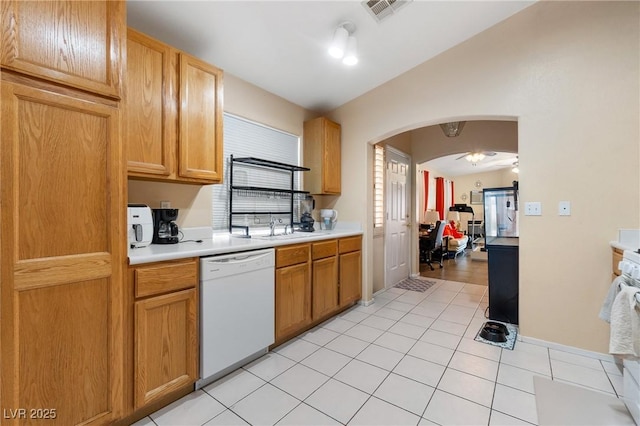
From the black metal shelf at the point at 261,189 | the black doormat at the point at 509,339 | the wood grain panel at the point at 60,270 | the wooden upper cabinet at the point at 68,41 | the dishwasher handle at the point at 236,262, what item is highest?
the wooden upper cabinet at the point at 68,41

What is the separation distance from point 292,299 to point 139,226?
1.35 m

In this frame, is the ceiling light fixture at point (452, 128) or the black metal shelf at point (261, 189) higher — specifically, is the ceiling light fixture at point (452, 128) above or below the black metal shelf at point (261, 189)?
above

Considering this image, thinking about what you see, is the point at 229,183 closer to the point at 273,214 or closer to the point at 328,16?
the point at 273,214

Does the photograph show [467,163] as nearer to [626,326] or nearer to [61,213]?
[626,326]

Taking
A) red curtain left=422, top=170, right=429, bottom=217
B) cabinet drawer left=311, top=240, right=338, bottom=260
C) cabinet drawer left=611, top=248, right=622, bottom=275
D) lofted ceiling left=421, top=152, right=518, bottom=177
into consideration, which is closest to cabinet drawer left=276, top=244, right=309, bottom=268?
cabinet drawer left=311, top=240, right=338, bottom=260

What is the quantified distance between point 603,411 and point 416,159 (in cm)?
395

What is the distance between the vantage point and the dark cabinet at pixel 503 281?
2895 mm

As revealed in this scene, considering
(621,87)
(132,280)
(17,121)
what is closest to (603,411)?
(621,87)

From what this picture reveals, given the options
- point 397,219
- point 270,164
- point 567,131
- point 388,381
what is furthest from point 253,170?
point 567,131

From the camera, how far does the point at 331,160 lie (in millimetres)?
3541

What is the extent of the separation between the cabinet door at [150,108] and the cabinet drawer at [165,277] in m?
0.70

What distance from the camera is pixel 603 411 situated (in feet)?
5.33

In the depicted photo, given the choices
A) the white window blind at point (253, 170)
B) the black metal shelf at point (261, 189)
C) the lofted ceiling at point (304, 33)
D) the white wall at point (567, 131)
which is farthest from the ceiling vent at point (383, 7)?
the black metal shelf at point (261, 189)

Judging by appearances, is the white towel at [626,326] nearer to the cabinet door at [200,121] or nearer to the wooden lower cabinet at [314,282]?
the wooden lower cabinet at [314,282]
